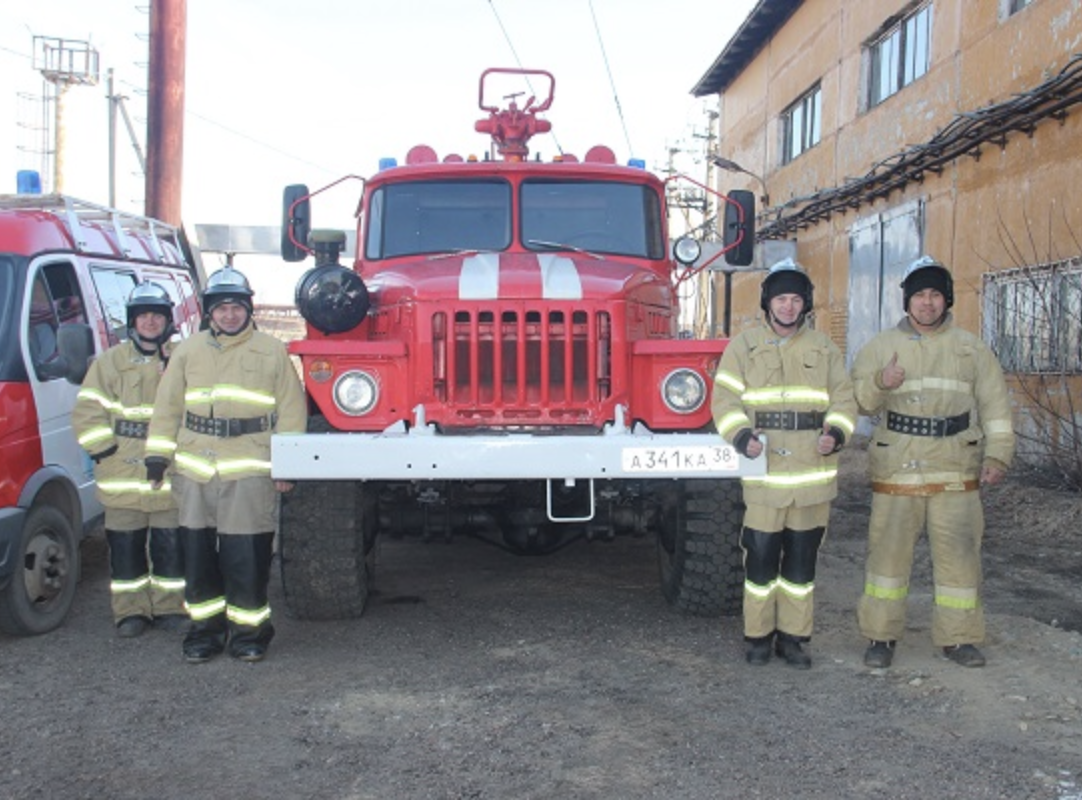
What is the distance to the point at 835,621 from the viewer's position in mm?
5633

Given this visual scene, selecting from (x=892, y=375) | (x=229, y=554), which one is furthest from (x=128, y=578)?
(x=892, y=375)

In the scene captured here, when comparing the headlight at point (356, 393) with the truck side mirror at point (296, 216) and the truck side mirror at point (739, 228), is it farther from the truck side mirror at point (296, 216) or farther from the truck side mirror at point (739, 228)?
the truck side mirror at point (739, 228)

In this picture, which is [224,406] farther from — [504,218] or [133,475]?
[504,218]

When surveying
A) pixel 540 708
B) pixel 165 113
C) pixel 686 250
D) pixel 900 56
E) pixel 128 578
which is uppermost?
pixel 900 56

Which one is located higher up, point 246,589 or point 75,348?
point 75,348

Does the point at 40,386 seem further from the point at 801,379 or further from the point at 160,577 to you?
the point at 801,379

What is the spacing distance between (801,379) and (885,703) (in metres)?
1.46

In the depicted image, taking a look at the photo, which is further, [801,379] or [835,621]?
[835,621]

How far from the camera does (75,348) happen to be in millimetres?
5242

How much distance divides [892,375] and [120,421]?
157 inches

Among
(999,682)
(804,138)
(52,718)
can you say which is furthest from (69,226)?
(804,138)

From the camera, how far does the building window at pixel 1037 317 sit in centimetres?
926

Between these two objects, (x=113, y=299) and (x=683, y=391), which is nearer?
(x=683, y=391)

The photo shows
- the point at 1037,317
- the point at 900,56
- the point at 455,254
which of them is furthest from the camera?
the point at 900,56
